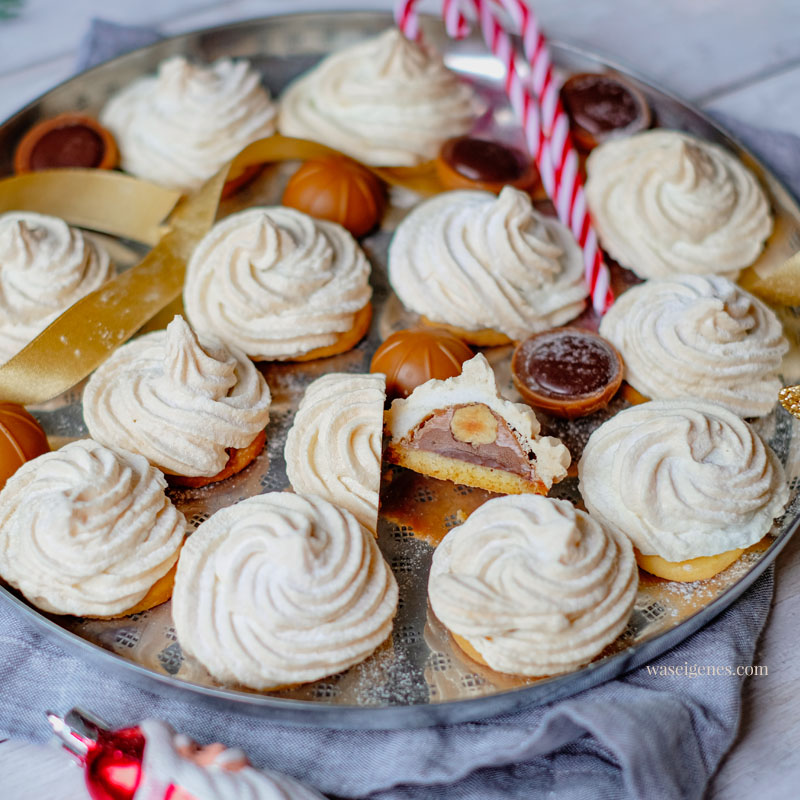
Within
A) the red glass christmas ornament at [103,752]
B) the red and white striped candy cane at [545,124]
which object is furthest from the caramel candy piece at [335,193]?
the red glass christmas ornament at [103,752]

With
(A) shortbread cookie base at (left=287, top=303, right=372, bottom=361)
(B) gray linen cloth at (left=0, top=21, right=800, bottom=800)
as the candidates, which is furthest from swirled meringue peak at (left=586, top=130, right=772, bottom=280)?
(B) gray linen cloth at (left=0, top=21, right=800, bottom=800)

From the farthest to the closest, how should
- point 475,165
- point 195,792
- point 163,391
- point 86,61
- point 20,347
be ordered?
point 86,61
point 475,165
point 20,347
point 163,391
point 195,792

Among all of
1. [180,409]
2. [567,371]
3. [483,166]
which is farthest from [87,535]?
[483,166]

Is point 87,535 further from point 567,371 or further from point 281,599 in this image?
point 567,371

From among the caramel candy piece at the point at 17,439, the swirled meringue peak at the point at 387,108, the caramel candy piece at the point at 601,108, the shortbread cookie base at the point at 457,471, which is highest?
the swirled meringue peak at the point at 387,108

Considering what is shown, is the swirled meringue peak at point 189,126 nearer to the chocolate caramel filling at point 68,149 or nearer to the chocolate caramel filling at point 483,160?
the chocolate caramel filling at point 68,149

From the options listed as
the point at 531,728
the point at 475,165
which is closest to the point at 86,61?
the point at 475,165

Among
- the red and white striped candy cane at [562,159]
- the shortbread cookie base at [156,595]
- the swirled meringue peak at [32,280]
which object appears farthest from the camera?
the red and white striped candy cane at [562,159]

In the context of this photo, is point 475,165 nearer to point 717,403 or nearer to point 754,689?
point 717,403
